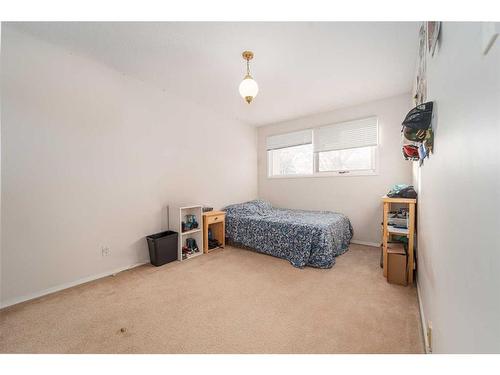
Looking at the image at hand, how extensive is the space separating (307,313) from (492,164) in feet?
5.24

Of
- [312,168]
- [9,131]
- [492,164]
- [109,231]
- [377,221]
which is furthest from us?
[312,168]

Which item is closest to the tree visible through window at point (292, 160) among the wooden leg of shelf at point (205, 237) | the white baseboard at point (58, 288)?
the wooden leg of shelf at point (205, 237)

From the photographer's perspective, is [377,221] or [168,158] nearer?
[168,158]

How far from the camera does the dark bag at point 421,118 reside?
45.0 inches

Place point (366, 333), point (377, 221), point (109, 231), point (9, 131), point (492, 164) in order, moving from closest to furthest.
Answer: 1. point (492, 164)
2. point (366, 333)
3. point (9, 131)
4. point (109, 231)
5. point (377, 221)

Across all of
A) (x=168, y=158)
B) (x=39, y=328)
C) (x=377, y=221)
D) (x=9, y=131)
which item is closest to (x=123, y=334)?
(x=39, y=328)

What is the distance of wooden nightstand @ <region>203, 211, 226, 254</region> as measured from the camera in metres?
3.17

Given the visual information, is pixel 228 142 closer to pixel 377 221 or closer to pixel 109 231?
pixel 109 231

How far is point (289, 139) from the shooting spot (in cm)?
425

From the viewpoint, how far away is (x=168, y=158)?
2998 millimetres

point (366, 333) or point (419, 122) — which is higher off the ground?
point (419, 122)

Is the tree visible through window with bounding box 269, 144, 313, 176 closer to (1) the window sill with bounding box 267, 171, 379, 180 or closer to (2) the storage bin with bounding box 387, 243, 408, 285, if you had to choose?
(1) the window sill with bounding box 267, 171, 379, 180

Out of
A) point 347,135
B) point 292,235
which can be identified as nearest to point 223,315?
point 292,235

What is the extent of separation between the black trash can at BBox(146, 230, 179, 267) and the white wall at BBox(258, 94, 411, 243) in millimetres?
2392
